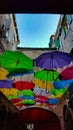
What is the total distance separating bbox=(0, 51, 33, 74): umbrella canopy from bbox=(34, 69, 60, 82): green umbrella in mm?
1054

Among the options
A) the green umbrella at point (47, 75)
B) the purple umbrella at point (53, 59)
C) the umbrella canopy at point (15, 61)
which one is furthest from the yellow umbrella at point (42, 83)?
the purple umbrella at point (53, 59)

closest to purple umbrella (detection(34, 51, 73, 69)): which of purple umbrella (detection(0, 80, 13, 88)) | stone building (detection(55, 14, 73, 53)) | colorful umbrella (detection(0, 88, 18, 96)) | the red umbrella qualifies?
the red umbrella

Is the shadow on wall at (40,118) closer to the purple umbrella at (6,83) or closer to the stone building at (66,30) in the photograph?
the stone building at (66,30)

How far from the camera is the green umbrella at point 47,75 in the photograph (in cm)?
814

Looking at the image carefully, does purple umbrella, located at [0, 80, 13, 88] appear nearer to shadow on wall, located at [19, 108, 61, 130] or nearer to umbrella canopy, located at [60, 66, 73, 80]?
umbrella canopy, located at [60, 66, 73, 80]

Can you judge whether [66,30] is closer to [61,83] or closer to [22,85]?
[61,83]

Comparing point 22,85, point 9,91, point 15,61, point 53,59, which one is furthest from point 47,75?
point 9,91

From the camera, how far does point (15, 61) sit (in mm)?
6785

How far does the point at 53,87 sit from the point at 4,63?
12.6 ft

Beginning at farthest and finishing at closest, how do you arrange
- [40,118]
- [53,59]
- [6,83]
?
1. [40,118]
2. [6,83]
3. [53,59]

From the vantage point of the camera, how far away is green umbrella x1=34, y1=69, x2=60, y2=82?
8141 millimetres

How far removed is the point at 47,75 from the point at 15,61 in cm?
219

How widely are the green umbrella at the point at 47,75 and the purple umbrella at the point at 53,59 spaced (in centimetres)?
88
